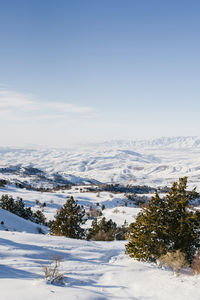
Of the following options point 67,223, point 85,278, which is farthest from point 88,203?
point 85,278

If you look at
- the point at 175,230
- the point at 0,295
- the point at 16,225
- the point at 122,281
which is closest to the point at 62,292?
the point at 0,295

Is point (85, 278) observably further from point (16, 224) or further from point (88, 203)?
point (88, 203)

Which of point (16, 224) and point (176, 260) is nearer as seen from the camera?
point (176, 260)

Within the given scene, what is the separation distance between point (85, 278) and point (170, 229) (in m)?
6.84

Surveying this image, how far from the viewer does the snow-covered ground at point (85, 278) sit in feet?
31.2

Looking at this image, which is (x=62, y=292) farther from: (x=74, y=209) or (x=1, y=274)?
(x=74, y=209)

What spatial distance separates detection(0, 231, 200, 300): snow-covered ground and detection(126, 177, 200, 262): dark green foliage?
1.43 meters

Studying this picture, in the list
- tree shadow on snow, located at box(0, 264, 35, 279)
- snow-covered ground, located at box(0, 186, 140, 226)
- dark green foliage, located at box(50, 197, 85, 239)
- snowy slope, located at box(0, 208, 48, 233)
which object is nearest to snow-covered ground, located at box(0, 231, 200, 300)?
tree shadow on snow, located at box(0, 264, 35, 279)

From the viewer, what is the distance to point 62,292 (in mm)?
9508

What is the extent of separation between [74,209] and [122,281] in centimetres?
2160

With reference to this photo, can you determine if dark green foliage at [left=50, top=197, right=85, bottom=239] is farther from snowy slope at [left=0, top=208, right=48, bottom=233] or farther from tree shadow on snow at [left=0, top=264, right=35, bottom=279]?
tree shadow on snow at [left=0, top=264, right=35, bottom=279]

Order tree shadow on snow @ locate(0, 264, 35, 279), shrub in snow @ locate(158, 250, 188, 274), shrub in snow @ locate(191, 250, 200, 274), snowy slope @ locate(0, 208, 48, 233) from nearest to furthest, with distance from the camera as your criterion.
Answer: tree shadow on snow @ locate(0, 264, 35, 279) < shrub in snow @ locate(158, 250, 188, 274) < shrub in snow @ locate(191, 250, 200, 274) < snowy slope @ locate(0, 208, 48, 233)

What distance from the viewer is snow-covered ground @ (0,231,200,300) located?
9.51m

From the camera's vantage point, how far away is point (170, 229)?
1577cm
